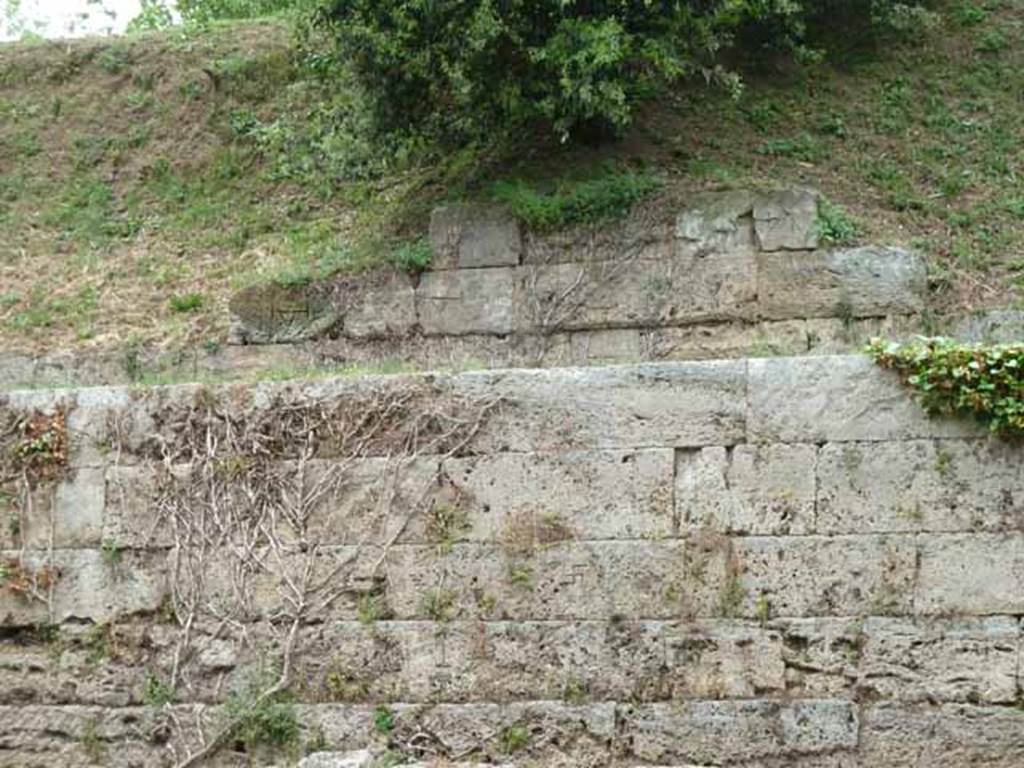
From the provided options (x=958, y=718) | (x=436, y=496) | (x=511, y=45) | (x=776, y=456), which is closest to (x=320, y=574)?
A: (x=436, y=496)

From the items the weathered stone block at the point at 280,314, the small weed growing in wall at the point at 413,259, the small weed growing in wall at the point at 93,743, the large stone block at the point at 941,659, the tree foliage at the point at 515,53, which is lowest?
the small weed growing in wall at the point at 93,743

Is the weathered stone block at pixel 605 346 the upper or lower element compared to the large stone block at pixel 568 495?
upper

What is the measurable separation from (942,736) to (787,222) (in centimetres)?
451

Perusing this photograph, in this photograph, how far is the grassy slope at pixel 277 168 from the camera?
1289 centimetres

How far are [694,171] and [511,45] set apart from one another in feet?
5.74

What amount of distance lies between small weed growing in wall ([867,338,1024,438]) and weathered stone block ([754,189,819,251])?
9.75 ft

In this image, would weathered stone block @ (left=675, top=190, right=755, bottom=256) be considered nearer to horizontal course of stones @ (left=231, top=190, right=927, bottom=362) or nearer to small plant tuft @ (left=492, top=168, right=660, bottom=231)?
horizontal course of stones @ (left=231, top=190, right=927, bottom=362)

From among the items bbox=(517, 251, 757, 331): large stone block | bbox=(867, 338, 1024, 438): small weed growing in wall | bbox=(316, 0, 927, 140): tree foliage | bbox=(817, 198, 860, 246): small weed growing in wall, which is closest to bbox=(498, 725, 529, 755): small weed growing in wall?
bbox=(867, 338, 1024, 438): small weed growing in wall

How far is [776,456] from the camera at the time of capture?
918cm

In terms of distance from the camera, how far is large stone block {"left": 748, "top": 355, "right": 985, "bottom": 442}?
29.7ft

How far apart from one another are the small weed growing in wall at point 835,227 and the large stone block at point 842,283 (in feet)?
0.44

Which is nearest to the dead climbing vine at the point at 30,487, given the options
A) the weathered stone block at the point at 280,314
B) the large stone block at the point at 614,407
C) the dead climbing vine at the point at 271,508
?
the dead climbing vine at the point at 271,508

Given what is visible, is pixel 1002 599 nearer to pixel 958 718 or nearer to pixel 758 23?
pixel 958 718

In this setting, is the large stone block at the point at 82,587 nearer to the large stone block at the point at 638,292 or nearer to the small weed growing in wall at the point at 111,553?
the small weed growing in wall at the point at 111,553
